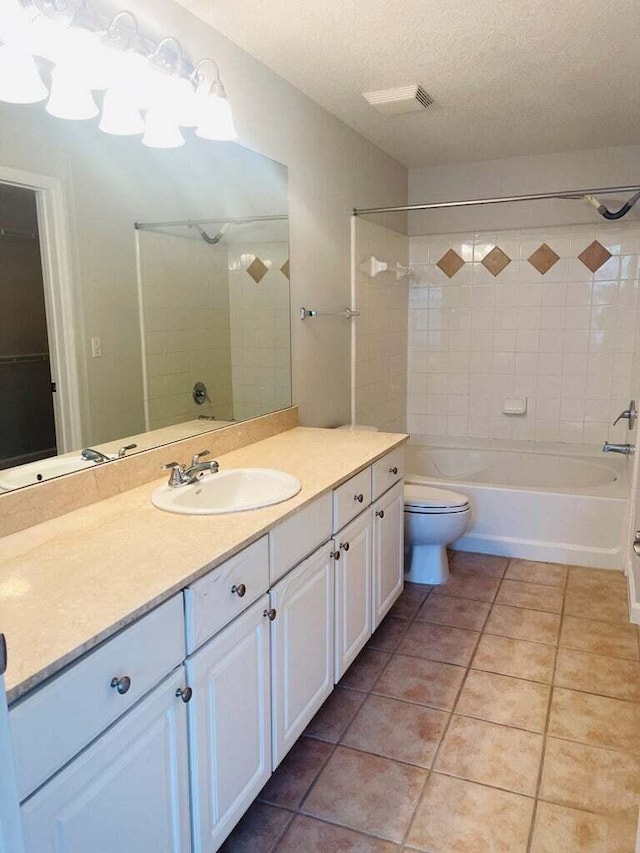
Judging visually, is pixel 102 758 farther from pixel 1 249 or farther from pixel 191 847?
pixel 1 249

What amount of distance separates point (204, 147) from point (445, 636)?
2104mm

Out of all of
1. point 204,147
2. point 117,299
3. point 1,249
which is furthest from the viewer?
point 204,147

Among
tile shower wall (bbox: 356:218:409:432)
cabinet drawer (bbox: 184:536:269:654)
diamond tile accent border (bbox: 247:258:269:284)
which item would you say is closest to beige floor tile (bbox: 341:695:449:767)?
cabinet drawer (bbox: 184:536:269:654)

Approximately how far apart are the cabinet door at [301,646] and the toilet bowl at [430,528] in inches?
44.2

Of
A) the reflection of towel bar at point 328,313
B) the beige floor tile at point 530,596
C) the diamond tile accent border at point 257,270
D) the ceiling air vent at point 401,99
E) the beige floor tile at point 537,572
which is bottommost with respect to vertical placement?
the beige floor tile at point 530,596

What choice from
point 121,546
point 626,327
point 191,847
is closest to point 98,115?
point 121,546

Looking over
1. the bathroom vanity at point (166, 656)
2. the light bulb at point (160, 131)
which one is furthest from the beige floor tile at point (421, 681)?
the light bulb at point (160, 131)

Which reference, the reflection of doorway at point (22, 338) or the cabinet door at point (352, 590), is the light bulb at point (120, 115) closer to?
the reflection of doorway at point (22, 338)

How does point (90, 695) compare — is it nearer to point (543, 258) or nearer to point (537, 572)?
point (537, 572)

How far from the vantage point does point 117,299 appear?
1942 mm

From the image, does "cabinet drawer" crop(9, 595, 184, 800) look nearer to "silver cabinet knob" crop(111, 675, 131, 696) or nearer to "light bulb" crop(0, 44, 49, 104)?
"silver cabinet knob" crop(111, 675, 131, 696)

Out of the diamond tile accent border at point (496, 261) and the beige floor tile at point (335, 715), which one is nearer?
the beige floor tile at point (335, 715)

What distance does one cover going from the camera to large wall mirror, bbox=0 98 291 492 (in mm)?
1614

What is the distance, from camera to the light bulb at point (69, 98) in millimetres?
1665
